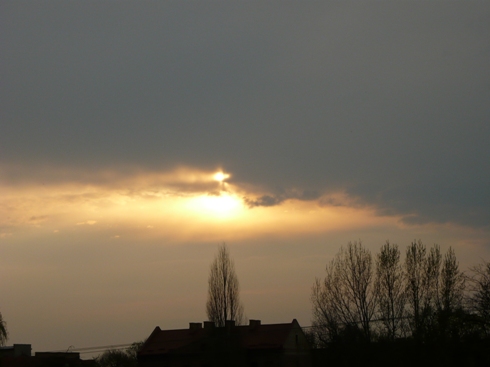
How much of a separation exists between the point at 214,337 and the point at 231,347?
7.49 feet

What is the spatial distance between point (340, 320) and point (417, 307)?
8.40 meters

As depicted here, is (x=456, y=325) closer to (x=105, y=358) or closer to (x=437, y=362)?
(x=437, y=362)

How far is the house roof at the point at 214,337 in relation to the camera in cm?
6493

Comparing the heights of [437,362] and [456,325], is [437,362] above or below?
below

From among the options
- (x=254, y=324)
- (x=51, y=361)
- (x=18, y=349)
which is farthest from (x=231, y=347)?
(x=18, y=349)

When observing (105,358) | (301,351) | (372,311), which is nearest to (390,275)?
(372,311)

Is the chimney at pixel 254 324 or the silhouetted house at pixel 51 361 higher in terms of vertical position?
the chimney at pixel 254 324

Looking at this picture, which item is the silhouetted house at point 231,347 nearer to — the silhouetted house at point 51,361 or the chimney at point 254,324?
the chimney at point 254,324

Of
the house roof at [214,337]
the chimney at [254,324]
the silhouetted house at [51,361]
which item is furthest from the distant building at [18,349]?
the chimney at [254,324]

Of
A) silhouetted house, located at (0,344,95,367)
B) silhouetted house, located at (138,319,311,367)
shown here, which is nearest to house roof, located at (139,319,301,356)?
silhouetted house, located at (138,319,311,367)

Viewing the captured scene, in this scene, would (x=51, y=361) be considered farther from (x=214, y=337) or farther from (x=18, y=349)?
(x=18, y=349)

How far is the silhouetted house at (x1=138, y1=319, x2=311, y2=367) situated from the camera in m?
64.5

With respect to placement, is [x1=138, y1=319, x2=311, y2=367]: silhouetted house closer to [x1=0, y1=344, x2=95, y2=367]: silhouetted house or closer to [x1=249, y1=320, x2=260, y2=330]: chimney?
[x1=249, y1=320, x2=260, y2=330]: chimney

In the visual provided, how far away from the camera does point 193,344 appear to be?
72062 millimetres
